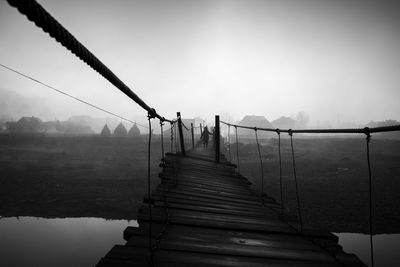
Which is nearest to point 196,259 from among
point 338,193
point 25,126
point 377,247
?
point 377,247

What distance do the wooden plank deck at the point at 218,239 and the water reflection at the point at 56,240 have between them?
11717 mm

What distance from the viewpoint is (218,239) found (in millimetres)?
2244

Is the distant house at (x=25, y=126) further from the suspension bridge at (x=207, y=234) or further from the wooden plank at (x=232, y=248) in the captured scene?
the wooden plank at (x=232, y=248)

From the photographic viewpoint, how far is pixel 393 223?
1359 cm

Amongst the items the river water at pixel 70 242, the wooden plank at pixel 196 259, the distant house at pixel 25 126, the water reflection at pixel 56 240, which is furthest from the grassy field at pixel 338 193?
the distant house at pixel 25 126

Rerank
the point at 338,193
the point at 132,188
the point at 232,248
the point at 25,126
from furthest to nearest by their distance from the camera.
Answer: the point at 25,126, the point at 132,188, the point at 338,193, the point at 232,248

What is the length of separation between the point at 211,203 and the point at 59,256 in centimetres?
1326

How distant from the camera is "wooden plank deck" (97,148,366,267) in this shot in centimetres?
182

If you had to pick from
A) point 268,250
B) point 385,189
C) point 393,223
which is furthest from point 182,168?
point 385,189

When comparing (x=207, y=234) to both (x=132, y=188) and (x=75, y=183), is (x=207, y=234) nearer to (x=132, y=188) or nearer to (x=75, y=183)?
(x=132, y=188)

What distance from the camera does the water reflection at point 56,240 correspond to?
11.9m

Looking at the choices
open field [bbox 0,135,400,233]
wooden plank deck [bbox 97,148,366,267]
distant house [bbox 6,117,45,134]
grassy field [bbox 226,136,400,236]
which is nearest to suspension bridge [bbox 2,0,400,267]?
wooden plank deck [bbox 97,148,366,267]

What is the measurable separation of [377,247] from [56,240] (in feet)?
61.5

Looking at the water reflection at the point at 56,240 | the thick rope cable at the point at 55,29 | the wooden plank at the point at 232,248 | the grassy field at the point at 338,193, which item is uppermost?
the thick rope cable at the point at 55,29
